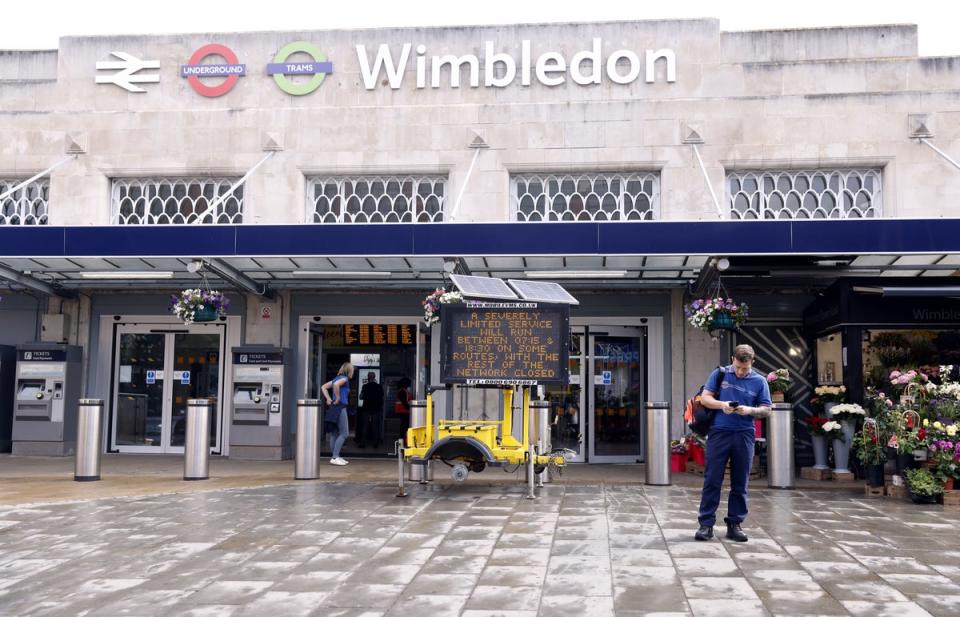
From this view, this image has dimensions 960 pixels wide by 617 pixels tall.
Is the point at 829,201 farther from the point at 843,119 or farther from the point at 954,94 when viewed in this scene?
the point at 954,94

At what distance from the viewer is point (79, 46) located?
1592 cm

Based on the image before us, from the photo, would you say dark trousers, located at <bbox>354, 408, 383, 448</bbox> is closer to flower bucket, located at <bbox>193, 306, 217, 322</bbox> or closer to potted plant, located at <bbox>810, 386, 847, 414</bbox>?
flower bucket, located at <bbox>193, 306, 217, 322</bbox>

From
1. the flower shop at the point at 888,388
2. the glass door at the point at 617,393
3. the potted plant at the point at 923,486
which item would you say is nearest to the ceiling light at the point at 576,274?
the glass door at the point at 617,393

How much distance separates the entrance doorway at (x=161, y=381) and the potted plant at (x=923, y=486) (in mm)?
10900

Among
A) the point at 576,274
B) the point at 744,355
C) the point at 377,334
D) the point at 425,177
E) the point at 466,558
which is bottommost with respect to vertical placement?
the point at 466,558

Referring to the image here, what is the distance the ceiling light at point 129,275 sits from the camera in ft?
44.9

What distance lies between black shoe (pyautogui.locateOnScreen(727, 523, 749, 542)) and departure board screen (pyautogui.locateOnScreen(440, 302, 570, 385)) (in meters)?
2.89

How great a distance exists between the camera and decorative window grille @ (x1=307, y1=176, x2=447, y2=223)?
49.5ft

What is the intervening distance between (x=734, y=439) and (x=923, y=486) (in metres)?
3.71

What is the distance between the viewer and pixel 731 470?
7.36 m

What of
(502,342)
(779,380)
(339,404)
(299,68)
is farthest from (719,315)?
(299,68)

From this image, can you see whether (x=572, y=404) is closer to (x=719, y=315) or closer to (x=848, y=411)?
(x=719, y=315)

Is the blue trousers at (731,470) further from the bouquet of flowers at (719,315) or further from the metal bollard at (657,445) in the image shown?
the bouquet of flowers at (719,315)

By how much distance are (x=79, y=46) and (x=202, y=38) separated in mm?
2299
